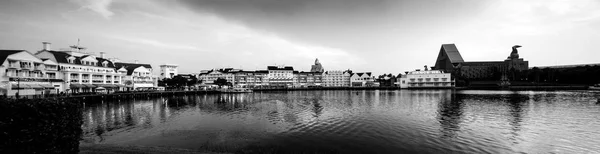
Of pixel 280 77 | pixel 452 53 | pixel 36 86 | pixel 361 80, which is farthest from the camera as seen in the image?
pixel 452 53

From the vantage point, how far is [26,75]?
42.8 metres

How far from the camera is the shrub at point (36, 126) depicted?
6707mm

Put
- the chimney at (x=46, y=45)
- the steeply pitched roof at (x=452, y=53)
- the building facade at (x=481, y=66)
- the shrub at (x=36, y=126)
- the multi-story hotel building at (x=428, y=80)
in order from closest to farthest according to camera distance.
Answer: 1. the shrub at (x=36, y=126)
2. the chimney at (x=46, y=45)
3. the multi-story hotel building at (x=428, y=80)
4. the building facade at (x=481, y=66)
5. the steeply pitched roof at (x=452, y=53)

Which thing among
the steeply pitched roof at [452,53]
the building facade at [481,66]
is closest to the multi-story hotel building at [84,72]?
the building facade at [481,66]

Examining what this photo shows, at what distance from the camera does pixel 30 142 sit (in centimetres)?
709

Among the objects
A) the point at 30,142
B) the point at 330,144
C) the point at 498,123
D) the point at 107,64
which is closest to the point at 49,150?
the point at 30,142

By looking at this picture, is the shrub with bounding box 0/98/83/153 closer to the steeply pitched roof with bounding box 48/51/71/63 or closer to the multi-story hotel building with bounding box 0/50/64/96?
the multi-story hotel building with bounding box 0/50/64/96

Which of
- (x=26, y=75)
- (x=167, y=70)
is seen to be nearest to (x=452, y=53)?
(x=167, y=70)

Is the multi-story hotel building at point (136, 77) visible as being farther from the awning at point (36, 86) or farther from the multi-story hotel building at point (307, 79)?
the multi-story hotel building at point (307, 79)

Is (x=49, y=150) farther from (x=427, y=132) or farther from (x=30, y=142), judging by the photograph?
(x=427, y=132)

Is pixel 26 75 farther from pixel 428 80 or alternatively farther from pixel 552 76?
pixel 552 76

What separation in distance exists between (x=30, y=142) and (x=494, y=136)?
79.9ft

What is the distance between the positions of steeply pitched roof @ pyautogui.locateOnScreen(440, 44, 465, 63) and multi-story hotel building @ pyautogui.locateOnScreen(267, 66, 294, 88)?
117 m

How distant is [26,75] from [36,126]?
53.2 m
